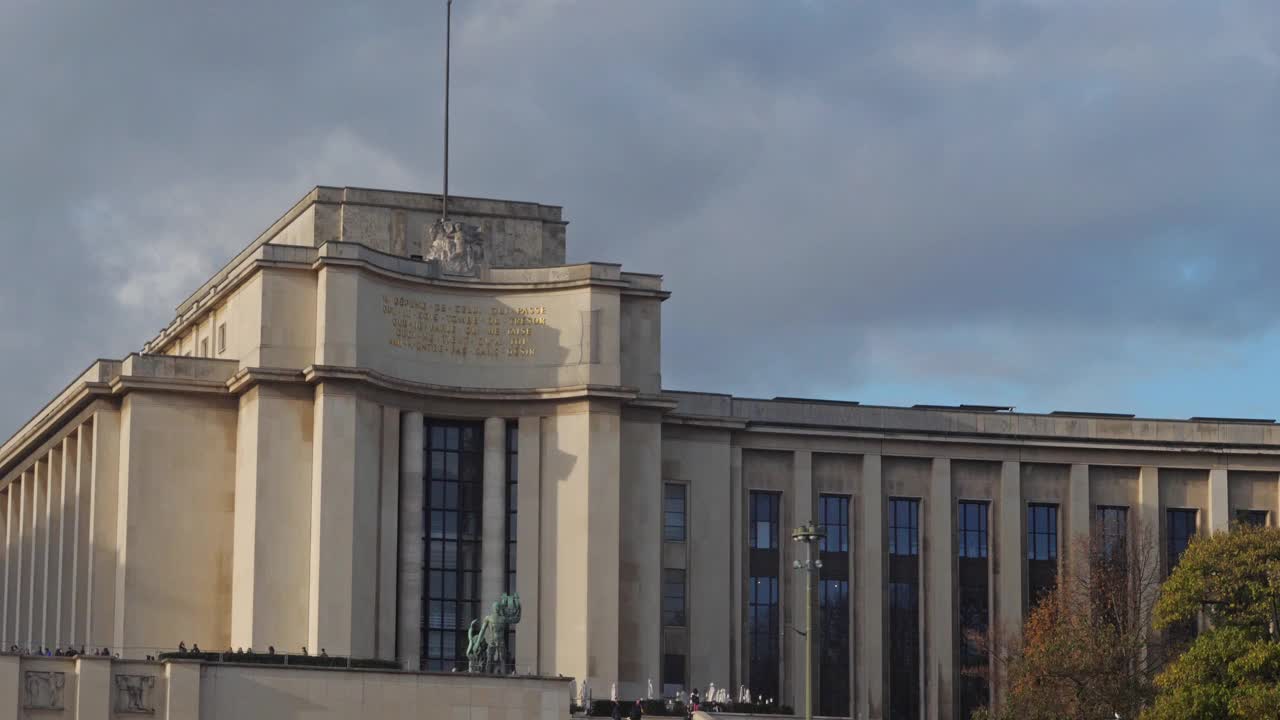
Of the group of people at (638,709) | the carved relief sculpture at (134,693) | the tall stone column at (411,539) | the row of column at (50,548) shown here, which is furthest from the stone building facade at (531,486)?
the carved relief sculpture at (134,693)

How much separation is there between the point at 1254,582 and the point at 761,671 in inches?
1153

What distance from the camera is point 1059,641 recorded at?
87.5 metres

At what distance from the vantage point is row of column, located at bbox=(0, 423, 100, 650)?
335 feet

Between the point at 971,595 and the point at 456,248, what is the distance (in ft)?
81.5

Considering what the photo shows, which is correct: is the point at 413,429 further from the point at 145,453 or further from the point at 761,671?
the point at 761,671

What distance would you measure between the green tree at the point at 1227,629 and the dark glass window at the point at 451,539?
2684 centimetres

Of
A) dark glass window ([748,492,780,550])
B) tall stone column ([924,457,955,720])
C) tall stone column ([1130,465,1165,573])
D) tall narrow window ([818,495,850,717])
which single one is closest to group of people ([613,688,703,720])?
tall narrow window ([818,495,850,717])

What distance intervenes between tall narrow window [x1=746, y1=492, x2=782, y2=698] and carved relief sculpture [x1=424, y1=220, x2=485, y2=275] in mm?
14903

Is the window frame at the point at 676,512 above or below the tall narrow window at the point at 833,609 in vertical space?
above

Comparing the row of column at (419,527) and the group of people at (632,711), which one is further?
the row of column at (419,527)

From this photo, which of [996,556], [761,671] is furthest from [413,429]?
[996,556]

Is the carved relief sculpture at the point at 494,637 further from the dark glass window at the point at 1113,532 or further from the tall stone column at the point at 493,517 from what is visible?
the dark glass window at the point at 1113,532

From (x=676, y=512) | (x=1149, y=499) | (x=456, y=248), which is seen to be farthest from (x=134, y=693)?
(x=1149, y=499)

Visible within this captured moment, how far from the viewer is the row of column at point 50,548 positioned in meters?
102
